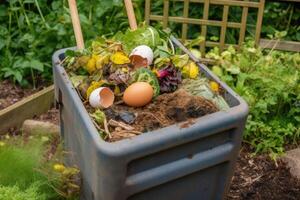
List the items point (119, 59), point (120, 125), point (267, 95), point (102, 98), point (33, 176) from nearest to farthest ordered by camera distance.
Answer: point (120, 125) → point (102, 98) → point (119, 59) → point (33, 176) → point (267, 95)

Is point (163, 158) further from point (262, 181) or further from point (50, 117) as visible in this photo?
point (50, 117)

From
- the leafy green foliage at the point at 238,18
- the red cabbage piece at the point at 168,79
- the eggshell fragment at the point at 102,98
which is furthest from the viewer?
the leafy green foliage at the point at 238,18

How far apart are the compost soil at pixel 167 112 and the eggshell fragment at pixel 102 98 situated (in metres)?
0.03

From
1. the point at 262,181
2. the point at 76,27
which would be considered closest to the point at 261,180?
the point at 262,181

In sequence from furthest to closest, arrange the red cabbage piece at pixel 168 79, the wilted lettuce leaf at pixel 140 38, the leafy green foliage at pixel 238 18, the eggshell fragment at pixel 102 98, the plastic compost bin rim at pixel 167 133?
the leafy green foliage at pixel 238 18, the wilted lettuce leaf at pixel 140 38, the red cabbage piece at pixel 168 79, the eggshell fragment at pixel 102 98, the plastic compost bin rim at pixel 167 133

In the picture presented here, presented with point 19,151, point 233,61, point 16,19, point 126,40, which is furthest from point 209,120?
point 16,19

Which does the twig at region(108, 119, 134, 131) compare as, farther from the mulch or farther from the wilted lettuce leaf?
the mulch

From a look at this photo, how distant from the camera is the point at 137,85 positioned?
180 centimetres

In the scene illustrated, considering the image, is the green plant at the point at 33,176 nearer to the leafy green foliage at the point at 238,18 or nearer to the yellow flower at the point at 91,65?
the yellow flower at the point at 91,65

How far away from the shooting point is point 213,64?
123 inches

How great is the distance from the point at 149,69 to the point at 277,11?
6.39 feet

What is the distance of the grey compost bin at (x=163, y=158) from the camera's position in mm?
1574

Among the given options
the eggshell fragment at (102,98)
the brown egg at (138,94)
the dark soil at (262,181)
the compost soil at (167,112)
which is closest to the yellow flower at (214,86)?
the compost soil at (167,112)

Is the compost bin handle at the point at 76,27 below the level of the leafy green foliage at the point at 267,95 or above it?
above
